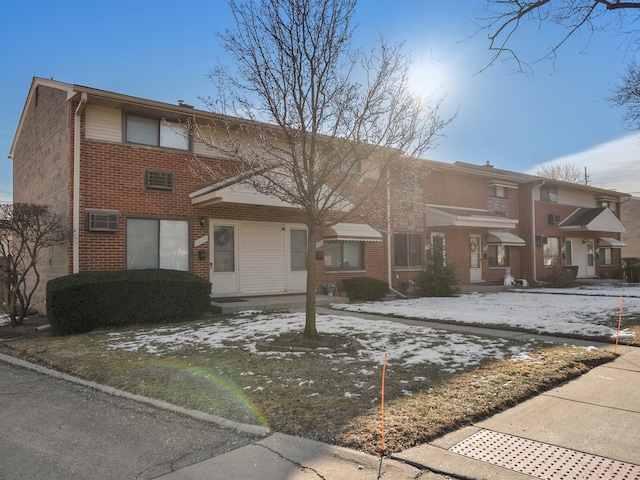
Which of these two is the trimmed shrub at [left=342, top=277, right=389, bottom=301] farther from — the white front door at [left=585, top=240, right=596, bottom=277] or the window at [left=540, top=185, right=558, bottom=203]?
the white front door at [left=585, top=240, right=596, bottom=277]

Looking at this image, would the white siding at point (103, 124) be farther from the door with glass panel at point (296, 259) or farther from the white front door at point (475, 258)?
the white front door at point (475, 258)

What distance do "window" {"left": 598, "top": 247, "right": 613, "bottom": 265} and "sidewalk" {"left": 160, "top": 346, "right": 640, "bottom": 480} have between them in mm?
29550

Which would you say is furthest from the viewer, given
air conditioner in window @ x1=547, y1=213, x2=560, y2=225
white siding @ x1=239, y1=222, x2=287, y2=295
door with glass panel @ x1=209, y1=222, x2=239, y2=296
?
air conditioner in window @ x1=547, y1=213, x2=560, y2=225

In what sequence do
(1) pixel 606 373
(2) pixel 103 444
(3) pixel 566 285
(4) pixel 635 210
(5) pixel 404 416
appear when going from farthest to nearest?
(4) pixel 635 210
(3) pixel 566 285
(1) pixel 606 373
(5) pixel 404 416
(2) pixel 103 444

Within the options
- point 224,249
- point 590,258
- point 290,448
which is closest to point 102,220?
point 224,249

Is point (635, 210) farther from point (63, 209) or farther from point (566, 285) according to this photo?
point (63, 209)

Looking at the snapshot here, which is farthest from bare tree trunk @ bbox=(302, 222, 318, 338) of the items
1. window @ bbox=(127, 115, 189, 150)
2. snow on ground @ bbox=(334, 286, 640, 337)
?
window @ bbox=(127, 115, 189, 150)

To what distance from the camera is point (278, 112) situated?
24.6 ft

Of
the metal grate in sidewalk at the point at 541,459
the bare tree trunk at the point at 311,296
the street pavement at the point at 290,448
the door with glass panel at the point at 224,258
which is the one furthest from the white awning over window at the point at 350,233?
the metal grate in sidewalk at the point at 541,459

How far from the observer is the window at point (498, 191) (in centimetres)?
2259

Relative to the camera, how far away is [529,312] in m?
12.1

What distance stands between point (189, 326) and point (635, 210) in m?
43.7

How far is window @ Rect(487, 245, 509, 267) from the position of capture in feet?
73.6

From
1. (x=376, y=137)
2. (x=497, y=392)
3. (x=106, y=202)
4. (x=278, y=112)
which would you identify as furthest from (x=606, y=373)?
(x=106, y=202)
